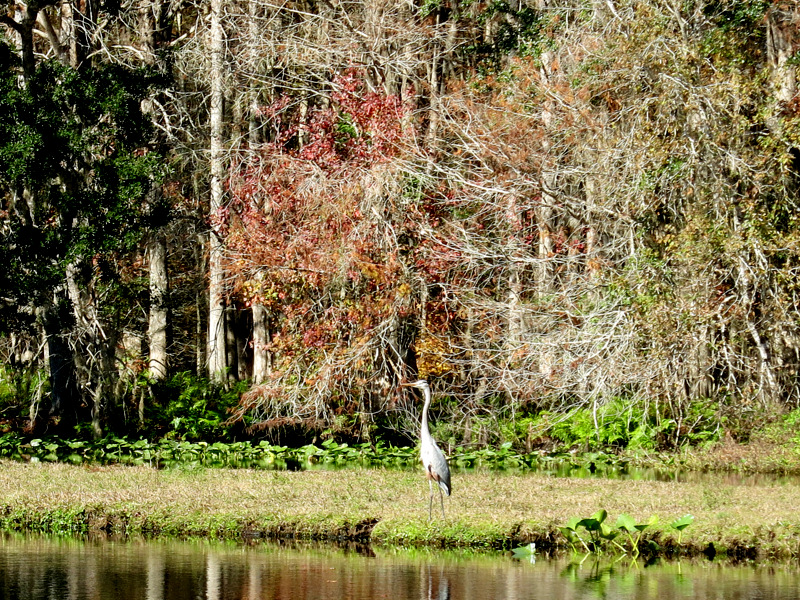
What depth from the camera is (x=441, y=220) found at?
81.8 ft

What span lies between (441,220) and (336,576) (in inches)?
579

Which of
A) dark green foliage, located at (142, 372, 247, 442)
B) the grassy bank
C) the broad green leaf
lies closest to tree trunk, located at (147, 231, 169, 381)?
dark green foliage, located at (142, 372, 247, 442)

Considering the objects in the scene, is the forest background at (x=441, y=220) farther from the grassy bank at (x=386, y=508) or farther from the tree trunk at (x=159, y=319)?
the grassy bank at (x=386, y=508)

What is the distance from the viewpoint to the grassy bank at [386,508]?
41.0 ft

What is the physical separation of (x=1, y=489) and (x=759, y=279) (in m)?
13.0

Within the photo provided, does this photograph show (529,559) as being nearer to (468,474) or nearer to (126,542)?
(126,542)

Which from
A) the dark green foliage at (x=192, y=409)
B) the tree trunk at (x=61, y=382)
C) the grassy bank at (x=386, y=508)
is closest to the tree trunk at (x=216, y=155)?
the dark green foliage at (x=192, y=409)

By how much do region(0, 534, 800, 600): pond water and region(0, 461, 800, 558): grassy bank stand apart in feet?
1.61

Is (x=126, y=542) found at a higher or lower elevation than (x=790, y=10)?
lower

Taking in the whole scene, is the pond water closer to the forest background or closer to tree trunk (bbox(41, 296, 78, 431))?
the forest background

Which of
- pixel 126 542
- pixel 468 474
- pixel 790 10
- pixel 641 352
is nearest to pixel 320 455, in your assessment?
pixel 468 474

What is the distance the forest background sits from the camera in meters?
20.7

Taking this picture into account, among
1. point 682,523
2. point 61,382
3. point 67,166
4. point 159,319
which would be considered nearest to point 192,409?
point 61,382

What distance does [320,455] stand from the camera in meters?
21.3
